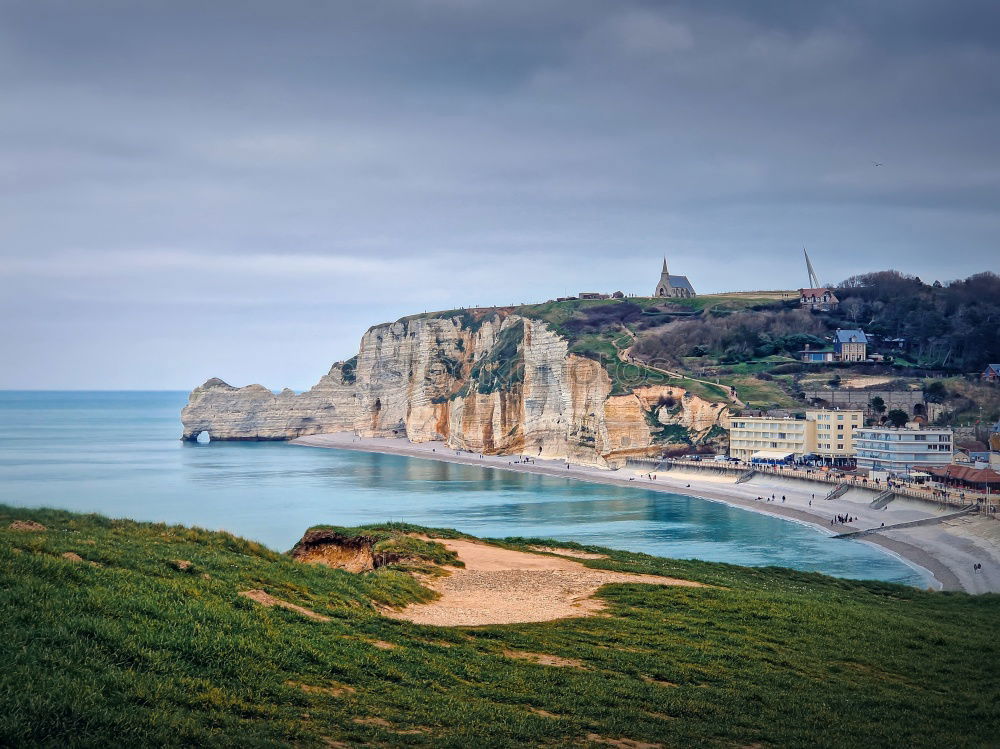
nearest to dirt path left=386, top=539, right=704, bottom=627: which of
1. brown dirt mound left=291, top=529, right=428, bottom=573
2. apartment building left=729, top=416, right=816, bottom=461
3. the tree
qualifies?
brown dirt mound left=291, top=529, right=428, bottom=573

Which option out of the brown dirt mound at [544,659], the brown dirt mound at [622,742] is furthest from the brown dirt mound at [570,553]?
the brown dirt mound at [622,742]

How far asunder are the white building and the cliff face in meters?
20.1

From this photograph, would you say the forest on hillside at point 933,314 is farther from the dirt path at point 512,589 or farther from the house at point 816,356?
the dirt path at point 512,589

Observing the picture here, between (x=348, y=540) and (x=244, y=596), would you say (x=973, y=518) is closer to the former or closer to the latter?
(x=348, y=540)

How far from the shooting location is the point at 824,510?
61.7 metres

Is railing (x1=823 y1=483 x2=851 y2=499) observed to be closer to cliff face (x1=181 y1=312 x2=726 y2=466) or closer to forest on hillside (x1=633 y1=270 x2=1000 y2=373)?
cliff face (x1=181 y1=312 x2=726 y2=466)

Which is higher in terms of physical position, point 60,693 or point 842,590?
point 60,693

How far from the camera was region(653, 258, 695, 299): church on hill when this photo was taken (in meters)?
152

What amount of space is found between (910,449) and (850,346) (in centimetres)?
4211

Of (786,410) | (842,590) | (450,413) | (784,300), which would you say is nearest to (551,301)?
(450,413)

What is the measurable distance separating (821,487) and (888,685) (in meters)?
59.7

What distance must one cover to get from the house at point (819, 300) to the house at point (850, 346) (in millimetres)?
19599

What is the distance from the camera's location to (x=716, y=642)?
1562cm

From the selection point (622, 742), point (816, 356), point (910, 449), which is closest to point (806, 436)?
point (910, 449)
